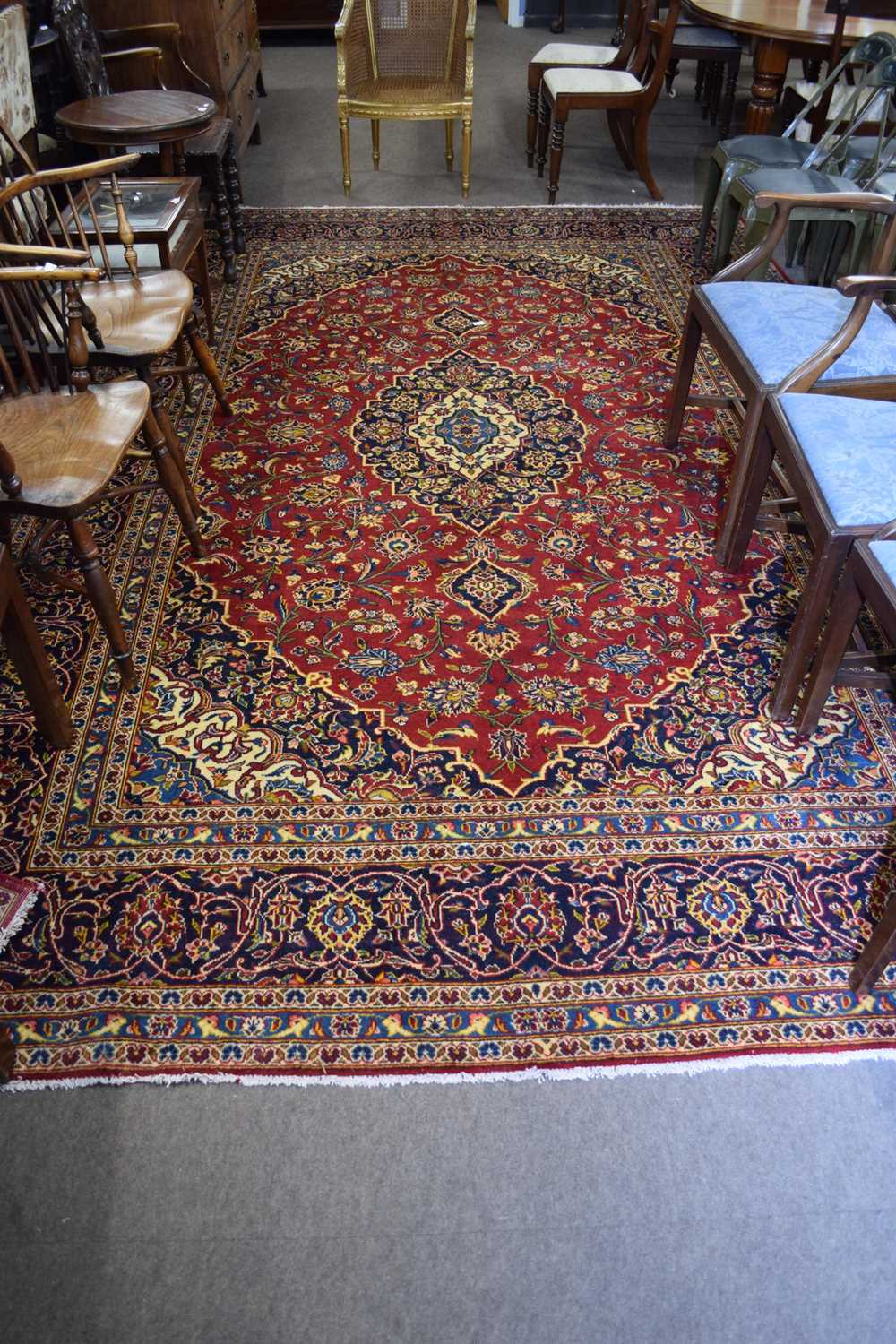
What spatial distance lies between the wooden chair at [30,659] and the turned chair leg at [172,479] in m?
0.60

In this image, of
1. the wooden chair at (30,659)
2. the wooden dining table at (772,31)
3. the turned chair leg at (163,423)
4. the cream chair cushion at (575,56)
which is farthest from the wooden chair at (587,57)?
the wooden chair at (30,659)

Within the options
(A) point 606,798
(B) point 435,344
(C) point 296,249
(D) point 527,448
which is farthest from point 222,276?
(A) point 606,798

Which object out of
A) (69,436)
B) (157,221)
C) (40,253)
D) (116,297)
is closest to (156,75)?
(157,221)

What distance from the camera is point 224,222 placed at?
4.37 metres

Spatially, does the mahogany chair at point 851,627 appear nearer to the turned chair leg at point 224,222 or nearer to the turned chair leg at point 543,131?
the turned chair leg at point 224,222

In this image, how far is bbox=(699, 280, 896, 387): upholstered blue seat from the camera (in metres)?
2.60

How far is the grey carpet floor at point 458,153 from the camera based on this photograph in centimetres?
525

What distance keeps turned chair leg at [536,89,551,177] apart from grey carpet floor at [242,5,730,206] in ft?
0.28

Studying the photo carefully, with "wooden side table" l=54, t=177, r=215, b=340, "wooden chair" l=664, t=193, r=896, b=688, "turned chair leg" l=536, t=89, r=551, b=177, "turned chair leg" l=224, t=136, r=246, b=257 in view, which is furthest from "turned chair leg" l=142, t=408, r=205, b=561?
"turned chair leg" l=536, t=89, r=551, b=177

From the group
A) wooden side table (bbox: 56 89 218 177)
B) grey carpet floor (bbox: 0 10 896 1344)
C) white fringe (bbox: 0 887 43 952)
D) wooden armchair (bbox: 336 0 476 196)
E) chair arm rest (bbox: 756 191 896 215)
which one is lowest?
grey carpet floor (bbox: 0 10 896 1344)

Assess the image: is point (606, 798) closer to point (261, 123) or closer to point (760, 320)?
point (760, 320)

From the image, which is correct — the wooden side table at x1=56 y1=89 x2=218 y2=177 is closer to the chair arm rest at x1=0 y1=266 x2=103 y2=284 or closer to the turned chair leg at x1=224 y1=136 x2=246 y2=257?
the turned chair leg at x1=224 y1=136 x2=246 y2=257

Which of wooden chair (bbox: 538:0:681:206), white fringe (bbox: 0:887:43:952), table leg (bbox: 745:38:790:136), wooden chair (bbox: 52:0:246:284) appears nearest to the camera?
white fringe (bbox: 0:887:43:952)

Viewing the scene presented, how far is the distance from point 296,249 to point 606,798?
11.4 feet
